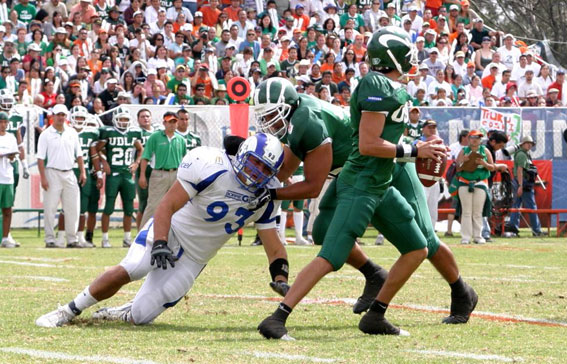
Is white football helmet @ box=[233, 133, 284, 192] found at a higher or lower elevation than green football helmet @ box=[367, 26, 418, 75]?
lower

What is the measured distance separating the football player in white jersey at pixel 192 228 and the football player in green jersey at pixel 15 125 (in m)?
8.27

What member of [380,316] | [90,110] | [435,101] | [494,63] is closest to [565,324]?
[380,316]

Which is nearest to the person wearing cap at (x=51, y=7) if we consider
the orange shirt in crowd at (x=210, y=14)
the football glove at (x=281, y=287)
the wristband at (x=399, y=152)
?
the orange shirt in crowd at (x=210, y=14)

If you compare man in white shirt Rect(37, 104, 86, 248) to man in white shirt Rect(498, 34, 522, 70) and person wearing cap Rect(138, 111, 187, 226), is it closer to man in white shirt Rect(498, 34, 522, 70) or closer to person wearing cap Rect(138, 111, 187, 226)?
person wearing cap Rect(138, 111, 187, 226)

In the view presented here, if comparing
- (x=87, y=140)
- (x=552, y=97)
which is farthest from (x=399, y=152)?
(x=552, y=97)

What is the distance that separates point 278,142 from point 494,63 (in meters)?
17.5

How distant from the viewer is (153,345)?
522 centimetres

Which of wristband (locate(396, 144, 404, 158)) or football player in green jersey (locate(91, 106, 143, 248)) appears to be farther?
football player in green jersey (locate(91, 106, 143, 248))

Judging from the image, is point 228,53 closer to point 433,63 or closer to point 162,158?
point 433,63

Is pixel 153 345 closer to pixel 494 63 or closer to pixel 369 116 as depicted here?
pixel 369 116

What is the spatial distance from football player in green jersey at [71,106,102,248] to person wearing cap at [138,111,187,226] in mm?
1212

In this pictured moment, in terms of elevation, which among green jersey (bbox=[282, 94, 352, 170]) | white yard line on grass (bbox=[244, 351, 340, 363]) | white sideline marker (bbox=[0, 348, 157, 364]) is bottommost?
white yard line on grass (bbox=[244, 351, 340, 363])

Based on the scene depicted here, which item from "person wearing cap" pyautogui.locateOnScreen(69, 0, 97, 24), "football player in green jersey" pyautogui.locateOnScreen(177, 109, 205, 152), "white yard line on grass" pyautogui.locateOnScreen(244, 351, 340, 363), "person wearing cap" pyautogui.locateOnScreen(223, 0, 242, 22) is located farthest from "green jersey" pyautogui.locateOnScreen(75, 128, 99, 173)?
"white yard line on grass" pyautogui.locateOnScreen(244, 351, 340, 363)

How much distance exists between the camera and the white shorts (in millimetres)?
6039
